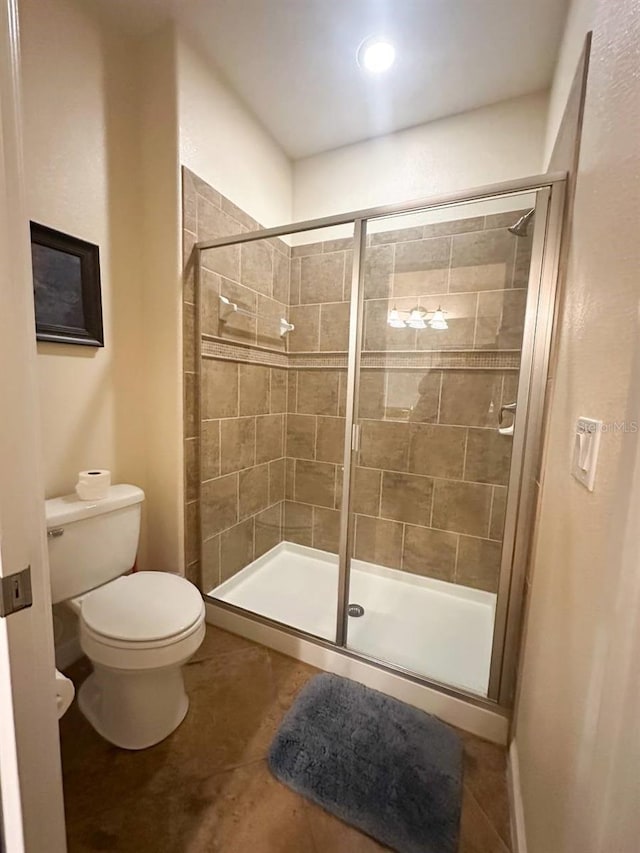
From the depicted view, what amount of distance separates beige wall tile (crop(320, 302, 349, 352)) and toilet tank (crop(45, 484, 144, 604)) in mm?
1398

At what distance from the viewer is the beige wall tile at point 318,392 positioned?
90.7 inches

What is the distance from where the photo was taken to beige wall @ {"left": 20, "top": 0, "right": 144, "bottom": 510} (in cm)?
126

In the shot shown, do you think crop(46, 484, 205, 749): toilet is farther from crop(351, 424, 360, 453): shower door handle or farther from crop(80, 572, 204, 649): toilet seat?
crop(351, 424, 360, 453): shower door handle

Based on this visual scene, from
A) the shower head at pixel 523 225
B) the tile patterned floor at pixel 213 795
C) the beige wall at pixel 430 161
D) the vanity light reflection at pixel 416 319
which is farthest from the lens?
the vanity light reflection at pixel 416 319

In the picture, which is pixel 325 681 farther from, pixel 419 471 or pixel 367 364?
pixel 367 364

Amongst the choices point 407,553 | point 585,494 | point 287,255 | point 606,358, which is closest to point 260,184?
point 287,255

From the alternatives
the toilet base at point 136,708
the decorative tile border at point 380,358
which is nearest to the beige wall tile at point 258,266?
the decorative tile border at point 380,358

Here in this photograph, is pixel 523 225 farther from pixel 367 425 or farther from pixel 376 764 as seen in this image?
pixel 376 764

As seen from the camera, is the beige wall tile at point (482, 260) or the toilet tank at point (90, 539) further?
the beige wall tile at point (482, 260)

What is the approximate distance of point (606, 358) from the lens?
0.63m

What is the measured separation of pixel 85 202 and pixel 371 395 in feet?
5.16

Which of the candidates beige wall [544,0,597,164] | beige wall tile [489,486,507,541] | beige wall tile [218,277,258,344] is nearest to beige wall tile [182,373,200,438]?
beige wall tile [218,277,258,344]

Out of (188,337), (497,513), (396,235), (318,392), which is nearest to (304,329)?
(318,392)

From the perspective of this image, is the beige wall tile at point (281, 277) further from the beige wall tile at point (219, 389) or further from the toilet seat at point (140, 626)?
the toilet seat at point (140, 626)
